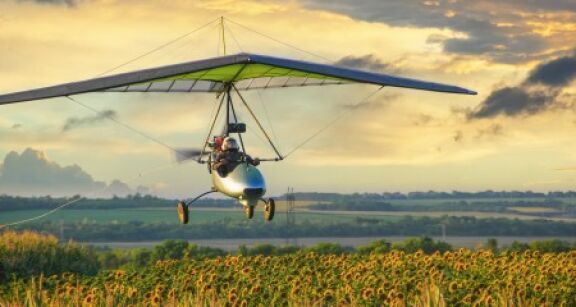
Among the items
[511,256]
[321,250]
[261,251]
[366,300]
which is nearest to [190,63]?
[366,300]

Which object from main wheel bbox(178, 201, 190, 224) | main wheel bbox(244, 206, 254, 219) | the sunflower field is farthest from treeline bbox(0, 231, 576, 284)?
main wheel bbox(244, 206, 254, 219)

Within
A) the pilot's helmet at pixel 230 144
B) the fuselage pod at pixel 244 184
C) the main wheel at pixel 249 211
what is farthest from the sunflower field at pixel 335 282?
the pilot's helmet at pixel 230 144

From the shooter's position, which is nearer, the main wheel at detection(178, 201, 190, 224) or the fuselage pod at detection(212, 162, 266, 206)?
the fuselage pod at detection(212, 162, 266, 206)

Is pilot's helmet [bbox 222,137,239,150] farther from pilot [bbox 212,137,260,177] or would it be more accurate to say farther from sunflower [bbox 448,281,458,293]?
sunflower [bbox 448,281,458,293]

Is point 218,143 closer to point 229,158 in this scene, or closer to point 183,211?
point 229,158

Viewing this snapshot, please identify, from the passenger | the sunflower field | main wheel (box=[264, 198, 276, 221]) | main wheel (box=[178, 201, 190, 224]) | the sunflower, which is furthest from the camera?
main wheel (box=[178, 201, 190, 224])

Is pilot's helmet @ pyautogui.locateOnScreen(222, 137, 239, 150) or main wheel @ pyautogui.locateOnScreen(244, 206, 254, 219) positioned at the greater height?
pilot's helmet @ pyautogui.locateOnScreen(222, 137, 239, 150)

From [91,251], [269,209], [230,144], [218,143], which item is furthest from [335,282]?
[91,251]
